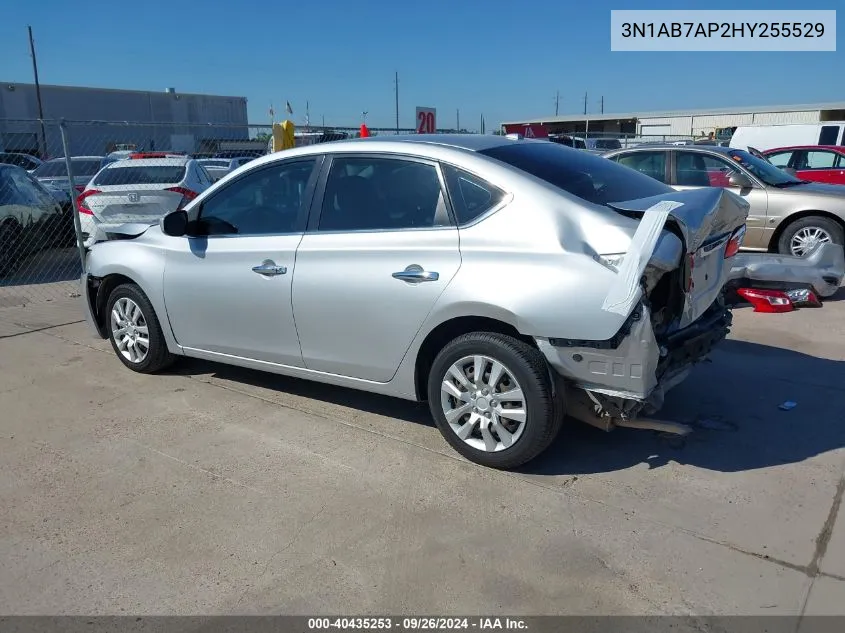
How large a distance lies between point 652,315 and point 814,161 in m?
12.9

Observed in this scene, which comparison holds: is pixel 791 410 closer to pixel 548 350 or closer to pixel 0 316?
pixel 548 350

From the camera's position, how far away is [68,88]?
48.6m

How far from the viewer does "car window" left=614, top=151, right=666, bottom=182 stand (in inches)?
360

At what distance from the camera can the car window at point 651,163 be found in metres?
9.13

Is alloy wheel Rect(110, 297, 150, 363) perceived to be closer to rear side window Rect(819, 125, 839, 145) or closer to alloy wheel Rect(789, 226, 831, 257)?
alloy wheel Rect(789, 226, 831, 257)

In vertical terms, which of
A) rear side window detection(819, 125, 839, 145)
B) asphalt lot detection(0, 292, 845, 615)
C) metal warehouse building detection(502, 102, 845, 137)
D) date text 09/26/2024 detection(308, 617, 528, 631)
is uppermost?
metal warehouse building detection(502, 102, 845, 137)

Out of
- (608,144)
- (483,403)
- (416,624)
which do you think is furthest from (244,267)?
(608,144)

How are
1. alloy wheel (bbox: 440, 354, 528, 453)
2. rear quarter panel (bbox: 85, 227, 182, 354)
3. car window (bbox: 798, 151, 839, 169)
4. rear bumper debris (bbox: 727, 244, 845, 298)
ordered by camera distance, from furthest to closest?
car window (bbox: 798, 151, 839, 169) < rear bumper debris (bbox: 727, 244, 845, 298) < rear quarter panel (bbox: 85, 227, 182, 354) < alloy wheel (bbox: 440, 354, 528, 453)

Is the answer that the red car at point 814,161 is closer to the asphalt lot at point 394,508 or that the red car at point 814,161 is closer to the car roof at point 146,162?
the asphalt lot at point 394,508

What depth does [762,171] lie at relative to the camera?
885 centimetres

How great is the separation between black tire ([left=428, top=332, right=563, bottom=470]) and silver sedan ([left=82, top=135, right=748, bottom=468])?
1 centimetres

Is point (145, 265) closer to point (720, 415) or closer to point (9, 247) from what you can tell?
point (720, 415)

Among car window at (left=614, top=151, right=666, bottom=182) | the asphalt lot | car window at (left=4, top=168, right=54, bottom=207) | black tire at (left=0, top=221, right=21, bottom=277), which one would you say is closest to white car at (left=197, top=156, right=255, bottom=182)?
car window at (left=4, top=168, right=54, bottom=207)

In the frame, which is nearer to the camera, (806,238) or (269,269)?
(269,269)
